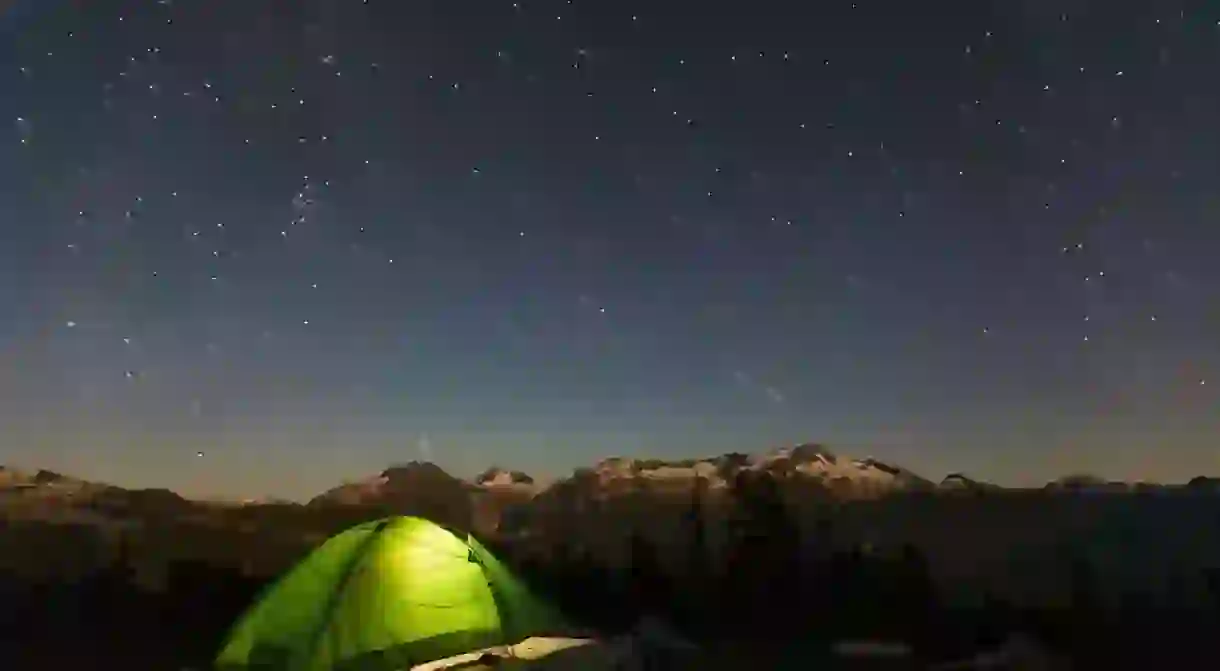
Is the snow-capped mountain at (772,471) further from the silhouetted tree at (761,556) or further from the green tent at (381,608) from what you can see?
the green tent at (381,608)

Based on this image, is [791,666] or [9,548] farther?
[9,548]

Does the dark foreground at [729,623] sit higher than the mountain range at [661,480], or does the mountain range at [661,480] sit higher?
the mountain range at [661,480]

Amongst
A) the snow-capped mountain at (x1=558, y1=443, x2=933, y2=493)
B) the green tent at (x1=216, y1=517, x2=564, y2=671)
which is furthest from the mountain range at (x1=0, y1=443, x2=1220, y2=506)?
the green tent at (x1=216, y1=517, x2=564, y2=671)

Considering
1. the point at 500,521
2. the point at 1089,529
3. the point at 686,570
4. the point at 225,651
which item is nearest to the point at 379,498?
the point at 500,521

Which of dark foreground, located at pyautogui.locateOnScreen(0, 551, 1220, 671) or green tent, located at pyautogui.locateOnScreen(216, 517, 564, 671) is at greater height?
green tent, located at pyautogui.locateOnScreen(216, 517, 564, 671)

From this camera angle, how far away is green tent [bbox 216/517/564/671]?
358 inches

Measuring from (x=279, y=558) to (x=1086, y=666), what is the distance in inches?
724

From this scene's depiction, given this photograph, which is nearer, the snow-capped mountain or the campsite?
the campsite

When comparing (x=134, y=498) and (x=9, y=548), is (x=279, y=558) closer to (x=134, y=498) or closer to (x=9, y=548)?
(x=134, y=498)

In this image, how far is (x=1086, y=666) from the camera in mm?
12023

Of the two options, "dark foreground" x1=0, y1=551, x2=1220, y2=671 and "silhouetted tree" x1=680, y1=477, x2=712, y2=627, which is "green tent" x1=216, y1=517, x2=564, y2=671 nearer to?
"dark foreground" x1=0, y1=551, x2=1220, y2=671

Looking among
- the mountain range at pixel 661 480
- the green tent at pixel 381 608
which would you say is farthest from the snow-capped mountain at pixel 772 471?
the green tent at pixel 381 608

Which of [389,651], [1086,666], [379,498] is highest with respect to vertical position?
[379,498]

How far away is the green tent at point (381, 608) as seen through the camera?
9102mm
